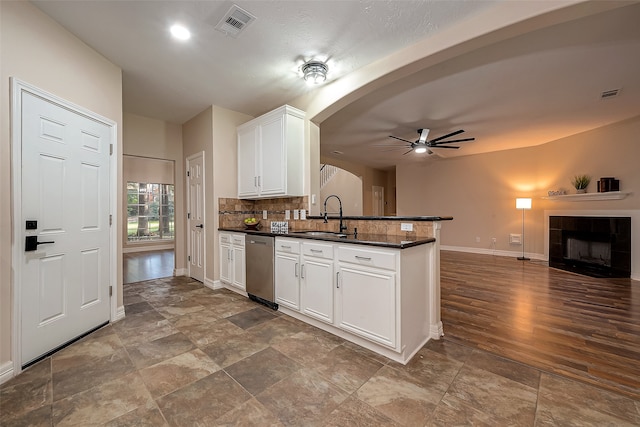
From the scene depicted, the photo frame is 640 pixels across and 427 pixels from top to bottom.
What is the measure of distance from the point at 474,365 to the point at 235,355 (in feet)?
6.09

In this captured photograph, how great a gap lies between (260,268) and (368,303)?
1.56 metres

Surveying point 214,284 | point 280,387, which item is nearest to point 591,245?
point 280,387

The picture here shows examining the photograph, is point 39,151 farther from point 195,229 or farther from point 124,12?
point 195,229

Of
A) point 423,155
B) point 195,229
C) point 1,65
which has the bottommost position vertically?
point 195,229

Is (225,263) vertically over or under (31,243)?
under

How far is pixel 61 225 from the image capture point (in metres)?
2.29

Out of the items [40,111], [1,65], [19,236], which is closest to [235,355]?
[19,236]

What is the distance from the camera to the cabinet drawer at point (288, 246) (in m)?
2.82

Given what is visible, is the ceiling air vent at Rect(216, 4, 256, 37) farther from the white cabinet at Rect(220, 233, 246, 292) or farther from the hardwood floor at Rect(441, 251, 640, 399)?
the hardwood floor at Rect(441, 251, 640, 399)

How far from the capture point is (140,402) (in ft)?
5.30

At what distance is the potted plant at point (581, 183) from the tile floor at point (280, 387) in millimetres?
5102

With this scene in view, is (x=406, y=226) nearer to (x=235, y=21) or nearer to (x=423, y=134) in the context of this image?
(x=235, y=21)

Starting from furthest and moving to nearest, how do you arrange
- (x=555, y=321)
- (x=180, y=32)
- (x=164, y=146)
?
1. (x=164, y=146)
2. (x=555, y=321)
3. (x=180, y=32)

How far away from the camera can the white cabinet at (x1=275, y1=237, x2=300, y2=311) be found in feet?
9.23
